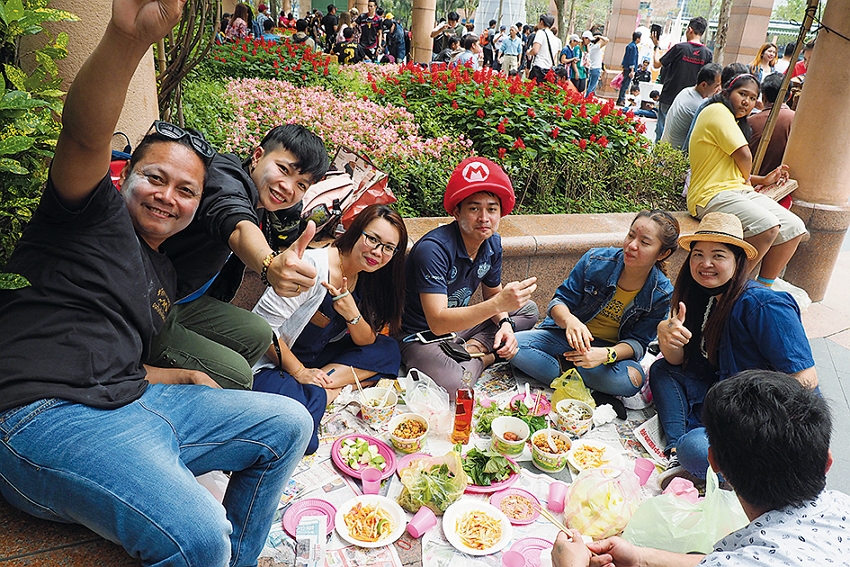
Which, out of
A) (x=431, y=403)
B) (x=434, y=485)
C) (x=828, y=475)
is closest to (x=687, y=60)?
(x=828, y=475)

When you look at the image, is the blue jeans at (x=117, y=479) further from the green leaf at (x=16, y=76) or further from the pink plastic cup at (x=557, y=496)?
the pink plastic cup at (x=557, y=496)

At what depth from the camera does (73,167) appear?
62.1 inches

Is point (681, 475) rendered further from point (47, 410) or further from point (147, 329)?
point (47, 410)

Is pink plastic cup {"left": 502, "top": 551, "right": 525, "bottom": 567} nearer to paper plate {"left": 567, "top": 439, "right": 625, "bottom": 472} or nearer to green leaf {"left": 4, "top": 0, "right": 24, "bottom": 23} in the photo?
paper plate {"left": 567, "top": 439, "right": 625, "bottom": 472}

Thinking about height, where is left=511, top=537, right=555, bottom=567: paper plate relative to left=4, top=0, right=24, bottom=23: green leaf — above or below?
below

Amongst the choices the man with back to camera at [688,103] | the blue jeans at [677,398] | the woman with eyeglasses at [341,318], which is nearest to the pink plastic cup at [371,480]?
the woman with eyeglasses at [341,318]

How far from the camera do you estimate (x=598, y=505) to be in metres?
2.53

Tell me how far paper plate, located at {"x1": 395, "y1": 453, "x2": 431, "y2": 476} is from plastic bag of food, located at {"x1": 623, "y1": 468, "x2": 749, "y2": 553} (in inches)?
39.4

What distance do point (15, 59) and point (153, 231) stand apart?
1131 mm

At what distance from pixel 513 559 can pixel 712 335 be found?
1.62m

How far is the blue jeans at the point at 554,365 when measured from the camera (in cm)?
352

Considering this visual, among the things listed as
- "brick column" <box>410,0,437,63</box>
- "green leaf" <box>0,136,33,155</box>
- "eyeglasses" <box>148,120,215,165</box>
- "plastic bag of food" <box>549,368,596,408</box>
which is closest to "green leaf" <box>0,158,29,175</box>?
"green leaf" <box>0,136,33,155</box>

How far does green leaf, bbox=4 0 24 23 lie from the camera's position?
2086 mm

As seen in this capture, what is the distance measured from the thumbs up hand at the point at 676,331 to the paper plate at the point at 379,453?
61.8 inches
